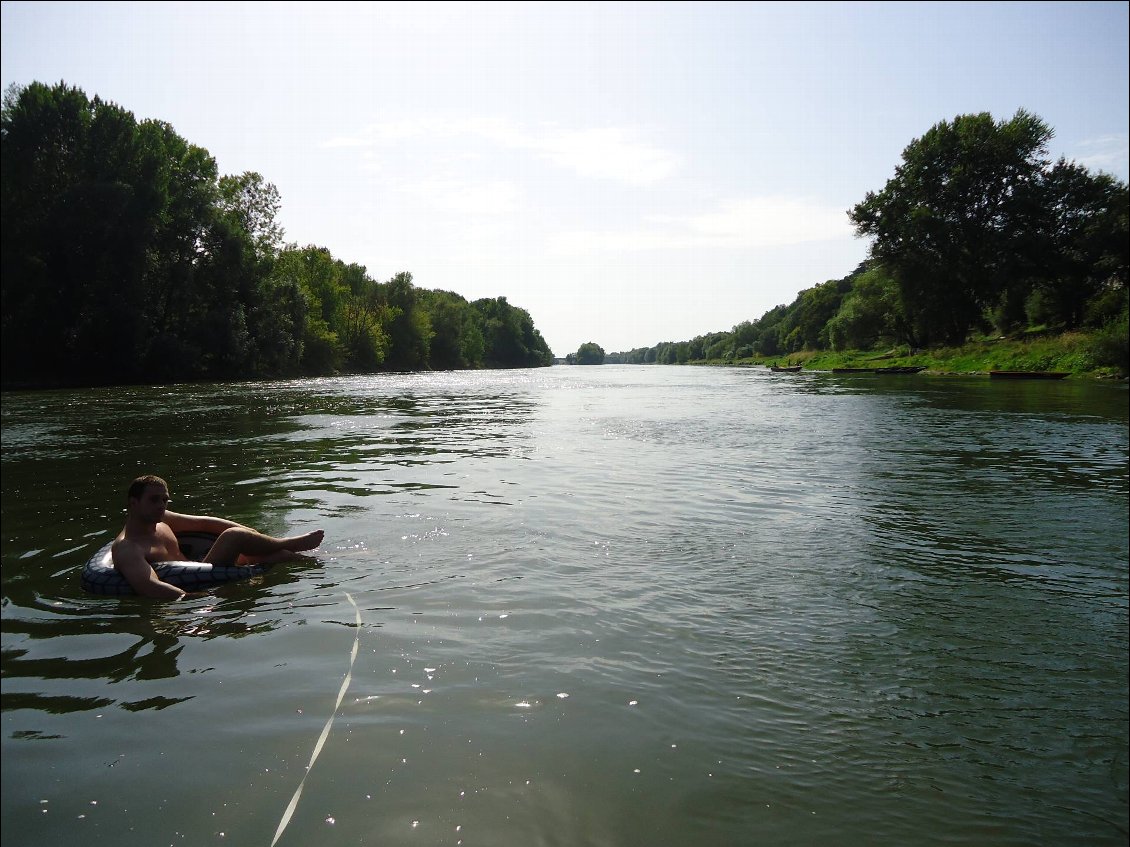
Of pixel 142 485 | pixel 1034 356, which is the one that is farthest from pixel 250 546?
pixel 1034 356

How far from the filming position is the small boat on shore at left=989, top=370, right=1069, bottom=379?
153ft

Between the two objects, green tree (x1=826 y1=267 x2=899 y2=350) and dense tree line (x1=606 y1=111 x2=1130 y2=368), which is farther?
green tree (x1=826 y1=267 x2=899 y2=350)

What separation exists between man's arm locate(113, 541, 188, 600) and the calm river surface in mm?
181

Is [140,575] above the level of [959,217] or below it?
below

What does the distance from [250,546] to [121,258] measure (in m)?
54.2

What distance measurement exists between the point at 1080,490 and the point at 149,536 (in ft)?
47.0

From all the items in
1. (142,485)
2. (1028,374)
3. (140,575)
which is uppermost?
(1028,374)

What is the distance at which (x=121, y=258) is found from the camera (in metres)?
52.2

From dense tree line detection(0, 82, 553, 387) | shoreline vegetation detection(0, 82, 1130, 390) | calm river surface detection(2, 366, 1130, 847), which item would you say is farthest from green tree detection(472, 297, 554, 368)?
calm river surface detection(2, 366, 1130, 847)

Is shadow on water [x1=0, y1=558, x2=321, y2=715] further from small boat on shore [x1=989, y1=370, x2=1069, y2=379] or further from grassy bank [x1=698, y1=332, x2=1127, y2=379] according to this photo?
small boat on shore [x1=989, y1=370, x2=1069, y2=379]

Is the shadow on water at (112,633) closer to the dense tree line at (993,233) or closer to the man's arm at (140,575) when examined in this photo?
the man's arm at (140,575)

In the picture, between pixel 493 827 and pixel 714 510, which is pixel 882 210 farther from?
pixel 493 827

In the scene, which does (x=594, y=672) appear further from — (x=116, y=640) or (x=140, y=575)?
(x=140, y=575)

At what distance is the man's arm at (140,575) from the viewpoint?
24.3 feet
